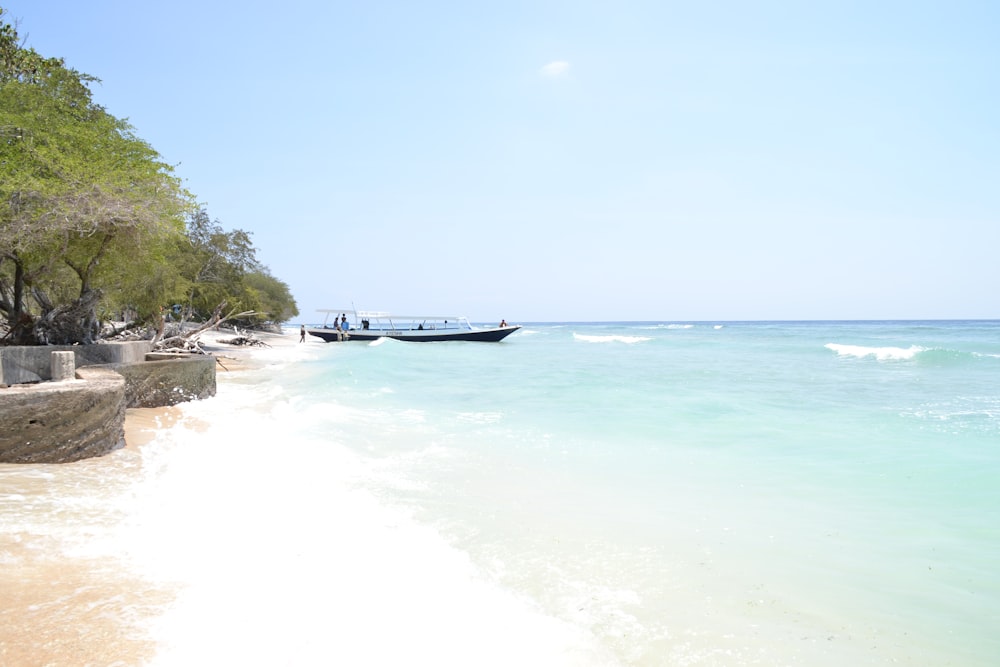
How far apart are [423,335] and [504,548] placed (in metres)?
44.6

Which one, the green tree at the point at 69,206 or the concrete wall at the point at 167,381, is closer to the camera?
the green tree at the point at 69,206

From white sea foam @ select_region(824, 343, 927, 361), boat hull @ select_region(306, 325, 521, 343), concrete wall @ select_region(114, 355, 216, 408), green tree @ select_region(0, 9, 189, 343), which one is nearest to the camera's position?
green tree @ select_region(0, 9, 189, 343)

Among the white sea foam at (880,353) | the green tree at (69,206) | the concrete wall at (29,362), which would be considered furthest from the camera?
the white sea foam at (880,353)

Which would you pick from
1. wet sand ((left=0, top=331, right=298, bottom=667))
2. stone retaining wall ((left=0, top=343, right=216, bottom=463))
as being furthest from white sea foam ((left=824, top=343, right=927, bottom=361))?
wet sand ((left=0, top=331, right=298, bottom=667))

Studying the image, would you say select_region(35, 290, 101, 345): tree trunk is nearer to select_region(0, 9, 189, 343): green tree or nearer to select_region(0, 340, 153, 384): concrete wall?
Answer: select_region(0, 9, 189, 343): green tree

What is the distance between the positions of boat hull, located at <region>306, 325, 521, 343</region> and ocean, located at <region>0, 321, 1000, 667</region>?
3745 cm

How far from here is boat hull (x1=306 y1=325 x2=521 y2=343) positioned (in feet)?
157

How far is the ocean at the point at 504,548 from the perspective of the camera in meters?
3.28

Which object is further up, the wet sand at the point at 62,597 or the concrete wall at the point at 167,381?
the concrete wall at the point at 167,381

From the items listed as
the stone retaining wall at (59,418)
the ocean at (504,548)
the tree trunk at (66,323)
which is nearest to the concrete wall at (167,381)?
the ocean at (504,548)

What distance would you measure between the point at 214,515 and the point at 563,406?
8.98 meters

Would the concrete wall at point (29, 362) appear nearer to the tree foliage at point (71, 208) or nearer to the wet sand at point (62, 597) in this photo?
the tree foliage at point (71, 208)

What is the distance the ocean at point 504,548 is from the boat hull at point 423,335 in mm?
37450

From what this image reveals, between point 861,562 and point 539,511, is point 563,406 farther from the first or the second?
point 861,562
